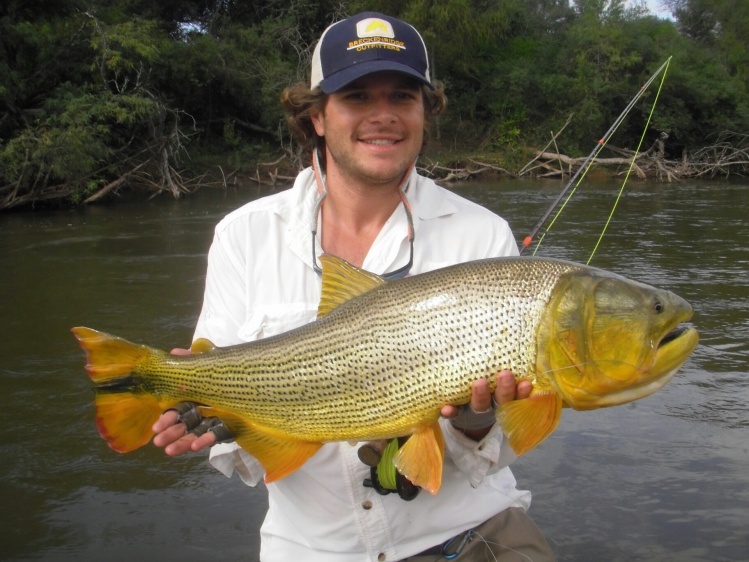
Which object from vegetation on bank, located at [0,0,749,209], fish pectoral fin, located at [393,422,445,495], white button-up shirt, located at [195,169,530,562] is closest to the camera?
fish pectoral fin, located at [393,422,445,495]

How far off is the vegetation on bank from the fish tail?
15.8m

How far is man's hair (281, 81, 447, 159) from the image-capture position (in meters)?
2.94

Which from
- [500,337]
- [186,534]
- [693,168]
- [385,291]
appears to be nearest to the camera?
[500,337]

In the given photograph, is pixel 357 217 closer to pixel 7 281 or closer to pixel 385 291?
pixel 385 291

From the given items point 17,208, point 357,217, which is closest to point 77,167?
point 17,208

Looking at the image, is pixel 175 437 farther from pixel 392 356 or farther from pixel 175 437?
pixel 392 356

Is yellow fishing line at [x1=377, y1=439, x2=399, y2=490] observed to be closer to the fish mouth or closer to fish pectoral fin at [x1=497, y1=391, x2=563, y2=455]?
fish pectoral fin at [x1=497, y1=391, x2=563, y2=455]

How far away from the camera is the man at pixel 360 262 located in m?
2.49

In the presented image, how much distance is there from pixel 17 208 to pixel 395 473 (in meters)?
18.1

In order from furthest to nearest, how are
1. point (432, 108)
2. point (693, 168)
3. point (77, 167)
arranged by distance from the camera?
point (693, 168)
point (77, 167)
point (432, 108)

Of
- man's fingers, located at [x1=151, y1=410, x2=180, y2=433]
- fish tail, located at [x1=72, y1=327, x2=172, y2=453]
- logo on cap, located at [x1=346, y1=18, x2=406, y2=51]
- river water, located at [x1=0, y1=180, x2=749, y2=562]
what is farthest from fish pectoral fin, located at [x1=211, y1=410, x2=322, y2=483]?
river water, located at [x1=0, y1=180, x2=749, y2=562]

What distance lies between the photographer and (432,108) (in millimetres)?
3275

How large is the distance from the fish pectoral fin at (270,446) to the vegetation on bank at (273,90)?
52.8 feet

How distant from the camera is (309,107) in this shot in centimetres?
300
